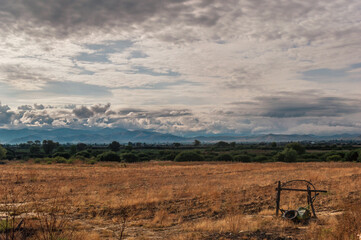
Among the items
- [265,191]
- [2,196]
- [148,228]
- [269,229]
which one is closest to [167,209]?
[148,228]

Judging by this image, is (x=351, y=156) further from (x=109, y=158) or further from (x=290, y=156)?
(x=109, y=158)

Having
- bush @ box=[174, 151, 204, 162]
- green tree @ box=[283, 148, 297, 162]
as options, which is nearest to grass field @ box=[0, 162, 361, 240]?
green tree @ box=[283, 148, 297, 162]

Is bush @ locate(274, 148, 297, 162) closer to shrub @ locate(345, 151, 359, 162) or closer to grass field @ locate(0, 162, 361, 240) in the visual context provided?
shrub @ locate(345, 151, 359, 162)

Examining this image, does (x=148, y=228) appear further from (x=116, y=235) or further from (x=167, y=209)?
(x=167, y=209)

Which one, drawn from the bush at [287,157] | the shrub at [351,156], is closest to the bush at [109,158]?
the bush at [287,157]

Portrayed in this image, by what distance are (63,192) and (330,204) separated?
63.6ft

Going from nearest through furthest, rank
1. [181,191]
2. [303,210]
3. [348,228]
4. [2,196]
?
[348,228] → [303,210] → [2,196] → [181,191]

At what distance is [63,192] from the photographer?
78.2 feet

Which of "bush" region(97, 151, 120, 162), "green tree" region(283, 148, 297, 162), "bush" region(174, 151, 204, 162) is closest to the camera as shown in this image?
"green tree" region(283, 148, 297, 162)

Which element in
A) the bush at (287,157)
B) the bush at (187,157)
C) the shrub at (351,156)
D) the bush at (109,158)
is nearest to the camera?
the shrub at (351,156)

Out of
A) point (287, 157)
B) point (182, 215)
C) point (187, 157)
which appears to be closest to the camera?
point (182, 215)

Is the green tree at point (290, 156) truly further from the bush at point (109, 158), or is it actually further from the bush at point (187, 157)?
the bush at point (109, 158)

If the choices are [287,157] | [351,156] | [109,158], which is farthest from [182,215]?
[351,156]

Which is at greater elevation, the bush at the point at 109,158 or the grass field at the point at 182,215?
the grass field at the point at 182,215
